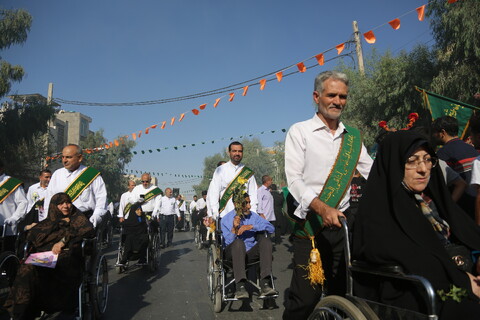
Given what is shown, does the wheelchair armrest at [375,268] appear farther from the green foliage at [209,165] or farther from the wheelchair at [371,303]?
the green foliage at [209,165]

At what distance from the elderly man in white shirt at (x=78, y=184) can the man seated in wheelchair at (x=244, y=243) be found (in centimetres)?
173

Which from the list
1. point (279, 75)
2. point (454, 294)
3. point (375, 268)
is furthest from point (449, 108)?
point (279, 75)

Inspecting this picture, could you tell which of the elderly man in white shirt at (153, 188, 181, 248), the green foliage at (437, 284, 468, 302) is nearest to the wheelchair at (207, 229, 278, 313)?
the green foliage at (437, 284, 468, 302)

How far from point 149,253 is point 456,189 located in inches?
238

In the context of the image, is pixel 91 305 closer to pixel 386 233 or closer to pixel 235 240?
pixel 235 240

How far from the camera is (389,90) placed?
15938mm

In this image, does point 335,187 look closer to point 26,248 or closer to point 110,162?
point 26,248

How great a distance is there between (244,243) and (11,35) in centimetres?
1987

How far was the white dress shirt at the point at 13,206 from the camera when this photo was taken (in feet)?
20.1

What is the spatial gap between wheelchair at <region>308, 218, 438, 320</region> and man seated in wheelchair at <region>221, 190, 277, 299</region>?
2752 millimetres

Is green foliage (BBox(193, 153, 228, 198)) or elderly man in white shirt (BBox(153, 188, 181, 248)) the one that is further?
green foliage (BBox(193, 153, 228, 198))

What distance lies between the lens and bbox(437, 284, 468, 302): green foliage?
1779 mm

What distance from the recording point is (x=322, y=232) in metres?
2.75

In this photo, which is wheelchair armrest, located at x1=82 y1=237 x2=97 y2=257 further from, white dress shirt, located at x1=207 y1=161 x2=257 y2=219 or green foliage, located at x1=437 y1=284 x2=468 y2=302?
green foliage, located at x1=437 y1=284 x2=468 y2=302
